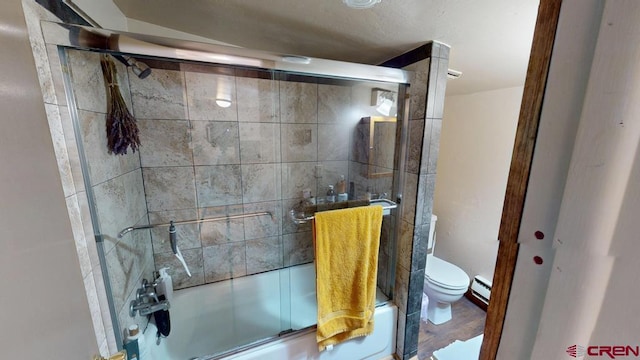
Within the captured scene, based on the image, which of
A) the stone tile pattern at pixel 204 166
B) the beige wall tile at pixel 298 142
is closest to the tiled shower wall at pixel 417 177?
the stone tile pattern at pixel 204 166

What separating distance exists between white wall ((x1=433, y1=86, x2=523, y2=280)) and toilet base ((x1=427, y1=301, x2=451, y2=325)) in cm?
49

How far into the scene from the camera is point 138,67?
50.1 inches

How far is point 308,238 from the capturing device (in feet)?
6.61

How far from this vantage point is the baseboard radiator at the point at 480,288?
6.97ft

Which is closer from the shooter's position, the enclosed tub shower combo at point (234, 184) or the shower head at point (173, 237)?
the enclosed tub shower combo at point (234, 184)

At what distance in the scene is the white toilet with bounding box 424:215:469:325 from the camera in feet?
6.32

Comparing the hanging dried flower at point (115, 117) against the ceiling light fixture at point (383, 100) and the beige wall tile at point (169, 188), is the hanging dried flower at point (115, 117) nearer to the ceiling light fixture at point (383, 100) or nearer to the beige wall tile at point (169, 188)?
the beige wall tile at point (169, 188)

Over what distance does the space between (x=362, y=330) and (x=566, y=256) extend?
1.56 m

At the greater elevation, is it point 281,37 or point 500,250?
point 281,37

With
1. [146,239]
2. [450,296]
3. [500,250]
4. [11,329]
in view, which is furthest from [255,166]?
[450,296]

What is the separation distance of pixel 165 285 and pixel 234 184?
81cm

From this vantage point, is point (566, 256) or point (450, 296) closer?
point (566, 256)

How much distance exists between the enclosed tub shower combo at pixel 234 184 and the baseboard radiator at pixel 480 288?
3.54 ft

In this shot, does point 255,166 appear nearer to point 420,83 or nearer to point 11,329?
point 420,83
